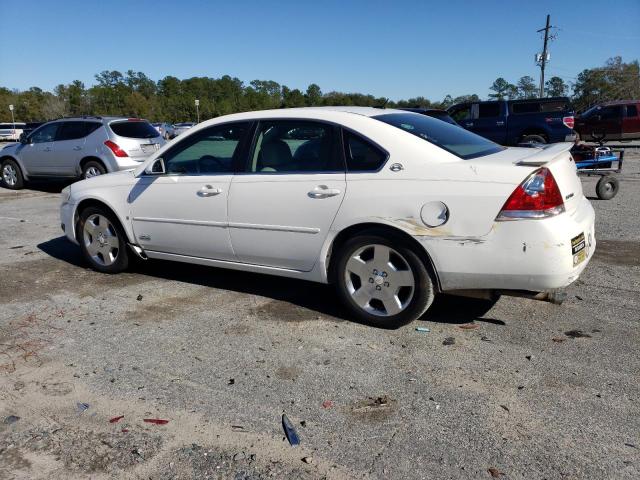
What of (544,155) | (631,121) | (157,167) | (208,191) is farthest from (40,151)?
(631,121)

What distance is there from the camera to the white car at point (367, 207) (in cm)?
354

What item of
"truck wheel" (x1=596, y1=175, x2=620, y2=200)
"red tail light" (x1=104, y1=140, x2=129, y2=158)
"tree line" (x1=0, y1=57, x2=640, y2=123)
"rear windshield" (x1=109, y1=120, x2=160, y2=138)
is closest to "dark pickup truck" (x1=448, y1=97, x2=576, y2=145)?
"truck wheel" (x1=596, y1=175, x2=620, y2=200)

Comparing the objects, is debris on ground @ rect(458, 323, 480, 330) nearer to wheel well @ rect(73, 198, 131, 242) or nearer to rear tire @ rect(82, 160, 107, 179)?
wheel well @ rect(73, 198, 131, 242)

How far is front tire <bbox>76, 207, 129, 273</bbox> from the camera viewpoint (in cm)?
547

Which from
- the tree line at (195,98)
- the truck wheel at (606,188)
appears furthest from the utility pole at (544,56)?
the truck wheel at (606,188)

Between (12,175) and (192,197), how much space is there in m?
10.5

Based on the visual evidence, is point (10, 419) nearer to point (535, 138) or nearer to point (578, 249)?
point (578, 249)

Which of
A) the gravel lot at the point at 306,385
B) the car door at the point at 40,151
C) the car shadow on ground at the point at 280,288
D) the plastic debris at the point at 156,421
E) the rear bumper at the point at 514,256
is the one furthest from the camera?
the car door at the point at 40,151

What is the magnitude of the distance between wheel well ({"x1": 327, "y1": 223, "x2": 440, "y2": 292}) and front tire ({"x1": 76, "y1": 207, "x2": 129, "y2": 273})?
2.41m

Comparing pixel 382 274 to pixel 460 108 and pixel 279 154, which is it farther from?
pixel 460 108

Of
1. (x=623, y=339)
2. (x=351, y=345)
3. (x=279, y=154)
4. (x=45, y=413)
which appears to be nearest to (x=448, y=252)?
(x=351, y=345)

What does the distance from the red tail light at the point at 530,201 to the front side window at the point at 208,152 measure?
2297 mm

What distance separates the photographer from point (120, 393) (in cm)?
324

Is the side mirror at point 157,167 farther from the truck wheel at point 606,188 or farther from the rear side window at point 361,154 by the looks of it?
the truck wheel at point 606,188
